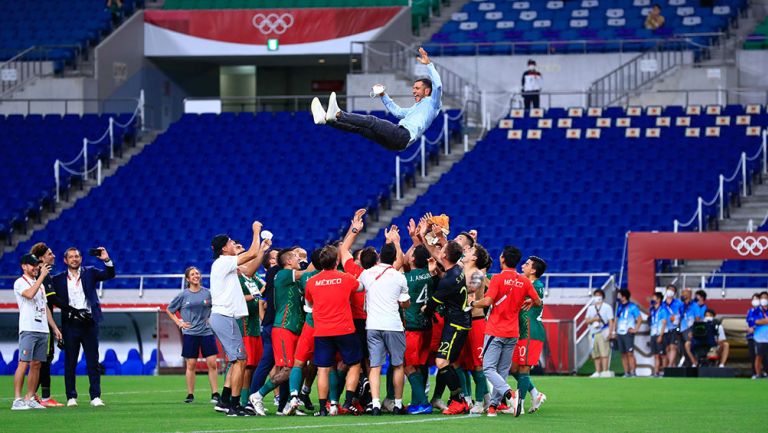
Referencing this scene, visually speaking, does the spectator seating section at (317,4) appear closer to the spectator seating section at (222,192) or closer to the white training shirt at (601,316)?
the spectator seating section at (222,192)

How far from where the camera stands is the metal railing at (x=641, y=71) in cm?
3388

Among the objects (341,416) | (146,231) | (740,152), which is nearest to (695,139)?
(740,152)

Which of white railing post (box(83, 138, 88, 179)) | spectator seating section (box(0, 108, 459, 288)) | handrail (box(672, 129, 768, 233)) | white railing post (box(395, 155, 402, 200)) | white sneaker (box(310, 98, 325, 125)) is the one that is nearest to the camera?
white sneaker (box(310, 98, 325, 125))

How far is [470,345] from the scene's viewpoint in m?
15.1

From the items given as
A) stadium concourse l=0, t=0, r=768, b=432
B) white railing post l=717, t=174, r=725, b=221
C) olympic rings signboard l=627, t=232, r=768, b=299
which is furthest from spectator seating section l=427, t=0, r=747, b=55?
olympic rings signboard l=627, t=232, r=768, b=299

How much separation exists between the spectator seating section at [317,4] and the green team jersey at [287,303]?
78.3 ft

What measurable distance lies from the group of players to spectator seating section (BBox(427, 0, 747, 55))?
67.4 ft

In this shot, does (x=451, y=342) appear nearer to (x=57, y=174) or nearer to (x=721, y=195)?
(x=721, y=195)

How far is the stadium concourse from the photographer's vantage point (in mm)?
14469

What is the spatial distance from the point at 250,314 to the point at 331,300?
1.97 m

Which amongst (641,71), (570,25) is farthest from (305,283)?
(570,25)

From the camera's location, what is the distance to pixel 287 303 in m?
14.8

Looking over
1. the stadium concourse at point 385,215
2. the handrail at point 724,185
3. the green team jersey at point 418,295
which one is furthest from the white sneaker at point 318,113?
the handrail at point 724,185

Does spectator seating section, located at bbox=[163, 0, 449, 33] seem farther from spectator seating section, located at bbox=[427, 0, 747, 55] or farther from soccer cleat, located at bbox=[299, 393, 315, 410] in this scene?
soccer cleat, located at bbox=[299, 393, 315, 410]
